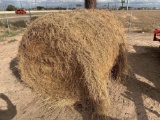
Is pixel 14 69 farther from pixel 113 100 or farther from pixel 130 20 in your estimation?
pixel 130 20

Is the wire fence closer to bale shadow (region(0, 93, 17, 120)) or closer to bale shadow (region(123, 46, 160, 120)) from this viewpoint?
bale shadow (region(123, 46, 160, 120))

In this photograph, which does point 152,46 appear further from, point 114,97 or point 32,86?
point 32,86

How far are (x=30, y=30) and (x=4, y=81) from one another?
77.2 inches

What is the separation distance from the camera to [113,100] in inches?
196

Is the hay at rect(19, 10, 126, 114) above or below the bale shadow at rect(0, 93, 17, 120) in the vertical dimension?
above

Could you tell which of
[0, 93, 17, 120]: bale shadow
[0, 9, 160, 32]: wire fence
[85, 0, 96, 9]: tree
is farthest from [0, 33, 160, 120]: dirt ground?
[85, 0, 96, 9]: tree

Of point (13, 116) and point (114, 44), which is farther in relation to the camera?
point (114, 44)

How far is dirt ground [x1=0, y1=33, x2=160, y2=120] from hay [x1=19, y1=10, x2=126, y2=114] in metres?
0.26

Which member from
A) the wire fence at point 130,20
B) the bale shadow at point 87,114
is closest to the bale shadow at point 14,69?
the bale shadow at point 87,114

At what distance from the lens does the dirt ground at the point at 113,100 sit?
450cm

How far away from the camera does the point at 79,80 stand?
4613mm

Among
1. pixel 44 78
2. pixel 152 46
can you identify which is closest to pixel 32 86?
pixel 44 78

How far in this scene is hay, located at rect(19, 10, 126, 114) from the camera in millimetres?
4254

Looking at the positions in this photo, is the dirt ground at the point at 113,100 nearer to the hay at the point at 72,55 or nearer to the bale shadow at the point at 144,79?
the bale shadow at the point at 144,79
